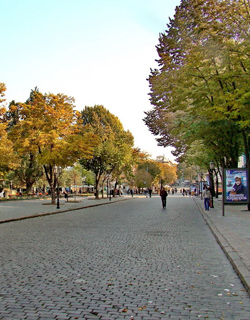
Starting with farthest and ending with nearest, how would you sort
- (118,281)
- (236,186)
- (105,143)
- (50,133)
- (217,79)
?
(105,143)
(50,133)
(236,186)
(217,79)
(118,281)

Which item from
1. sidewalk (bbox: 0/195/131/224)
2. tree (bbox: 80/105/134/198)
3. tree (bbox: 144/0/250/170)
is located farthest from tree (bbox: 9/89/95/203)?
tree (bbox: 80/105/134/198)

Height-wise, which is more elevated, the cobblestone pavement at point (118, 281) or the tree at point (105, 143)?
the tree at point (105, 143)

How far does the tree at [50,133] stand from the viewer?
32844 millimetres

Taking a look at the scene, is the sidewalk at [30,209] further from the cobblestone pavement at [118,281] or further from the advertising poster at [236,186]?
the advertising poster at [236,186]

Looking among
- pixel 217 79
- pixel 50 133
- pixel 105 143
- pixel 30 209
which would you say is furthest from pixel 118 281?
pixel 105 143

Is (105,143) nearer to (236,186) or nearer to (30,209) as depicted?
(30,209)

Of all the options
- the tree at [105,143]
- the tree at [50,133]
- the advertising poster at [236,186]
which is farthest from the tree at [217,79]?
the tree at [105,143]

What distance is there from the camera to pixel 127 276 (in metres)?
6.87

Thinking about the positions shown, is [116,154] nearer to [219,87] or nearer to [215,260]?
[219,87]

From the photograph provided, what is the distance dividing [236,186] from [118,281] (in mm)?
15260

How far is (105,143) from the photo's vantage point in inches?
1945

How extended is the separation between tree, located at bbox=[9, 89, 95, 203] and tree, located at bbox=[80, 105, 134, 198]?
43.6ft

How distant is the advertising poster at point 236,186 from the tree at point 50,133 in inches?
639

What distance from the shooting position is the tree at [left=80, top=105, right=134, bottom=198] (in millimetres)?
49062
